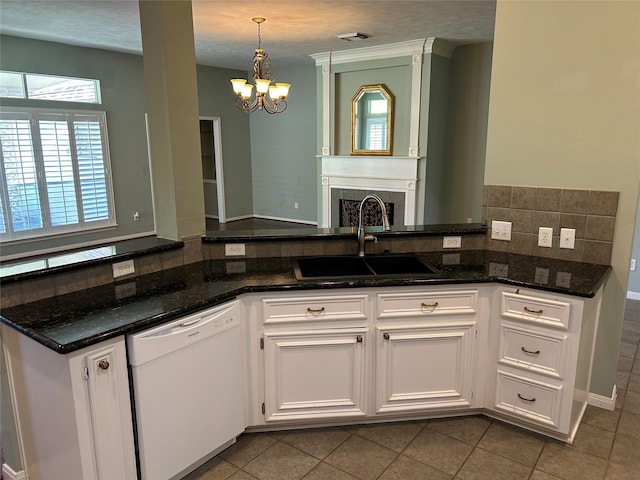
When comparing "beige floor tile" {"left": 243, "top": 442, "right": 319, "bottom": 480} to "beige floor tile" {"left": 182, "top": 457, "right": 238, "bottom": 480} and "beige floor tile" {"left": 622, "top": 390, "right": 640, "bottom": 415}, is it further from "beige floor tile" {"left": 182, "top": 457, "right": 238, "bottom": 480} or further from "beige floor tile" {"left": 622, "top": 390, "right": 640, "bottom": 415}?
"beige floor tile" {"left": 622, "top": 390, "right": 640, "bottom": 415}

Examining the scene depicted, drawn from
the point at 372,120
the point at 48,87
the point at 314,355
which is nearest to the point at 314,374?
the point at 314,355

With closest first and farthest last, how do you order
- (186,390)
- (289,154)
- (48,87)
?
1. (186,390)
2. (48,87)
3. (289,154)

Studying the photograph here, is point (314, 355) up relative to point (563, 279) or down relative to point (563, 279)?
down

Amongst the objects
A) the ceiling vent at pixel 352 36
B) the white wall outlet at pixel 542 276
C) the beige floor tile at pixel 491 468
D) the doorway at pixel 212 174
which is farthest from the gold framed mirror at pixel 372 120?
the beige floor tile at pixel 491 468

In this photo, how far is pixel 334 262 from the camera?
9.14ft

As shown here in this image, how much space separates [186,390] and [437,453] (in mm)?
1278

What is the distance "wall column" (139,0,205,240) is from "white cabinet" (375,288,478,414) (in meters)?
1.23

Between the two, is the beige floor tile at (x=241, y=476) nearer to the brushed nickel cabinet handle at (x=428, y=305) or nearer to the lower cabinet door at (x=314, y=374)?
the lower cabinet door at (x=314, y=374)

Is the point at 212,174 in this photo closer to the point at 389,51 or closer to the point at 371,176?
the point at 371,176

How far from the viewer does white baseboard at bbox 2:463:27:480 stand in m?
2.07

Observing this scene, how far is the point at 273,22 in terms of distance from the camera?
492cm

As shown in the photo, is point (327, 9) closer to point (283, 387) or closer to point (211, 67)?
point (283, 387)

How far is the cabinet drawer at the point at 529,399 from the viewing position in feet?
7.70

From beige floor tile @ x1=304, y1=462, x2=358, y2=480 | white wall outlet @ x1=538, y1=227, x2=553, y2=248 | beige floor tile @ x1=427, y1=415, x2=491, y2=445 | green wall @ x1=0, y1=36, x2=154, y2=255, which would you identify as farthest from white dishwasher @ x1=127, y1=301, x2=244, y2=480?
green wall @ x1=0, y1=36, x2=154, y2=255
